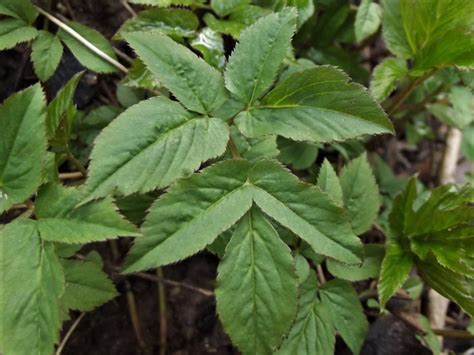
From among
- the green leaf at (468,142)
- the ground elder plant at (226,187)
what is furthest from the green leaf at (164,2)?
the green leaf at (468,142)

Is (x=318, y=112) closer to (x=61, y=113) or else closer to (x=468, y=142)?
(x=61, y=113)

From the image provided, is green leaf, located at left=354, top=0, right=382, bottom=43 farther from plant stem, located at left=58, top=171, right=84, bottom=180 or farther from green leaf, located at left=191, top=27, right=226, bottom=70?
plant stem, located at left=58, top=171, right=84, bottom=180

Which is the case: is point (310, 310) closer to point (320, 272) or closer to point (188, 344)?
point (320, 272)

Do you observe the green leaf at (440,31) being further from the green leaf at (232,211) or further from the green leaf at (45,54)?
the green leaf at (45,54)

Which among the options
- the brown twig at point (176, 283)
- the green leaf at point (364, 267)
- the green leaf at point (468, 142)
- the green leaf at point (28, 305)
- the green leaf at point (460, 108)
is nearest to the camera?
the green leaf at point (28, 305)

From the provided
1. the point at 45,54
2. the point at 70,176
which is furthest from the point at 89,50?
the point at 70,176

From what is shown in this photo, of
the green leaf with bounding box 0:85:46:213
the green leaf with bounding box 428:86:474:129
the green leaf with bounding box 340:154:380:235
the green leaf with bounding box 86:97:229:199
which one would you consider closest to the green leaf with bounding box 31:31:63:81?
the green leaf with bounding box 0:85:46:213
